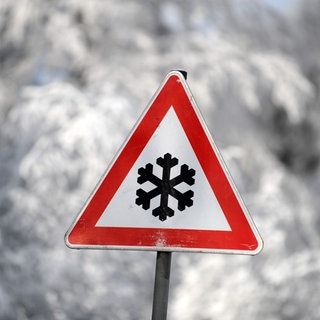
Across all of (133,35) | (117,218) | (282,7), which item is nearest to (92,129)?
(133,35)

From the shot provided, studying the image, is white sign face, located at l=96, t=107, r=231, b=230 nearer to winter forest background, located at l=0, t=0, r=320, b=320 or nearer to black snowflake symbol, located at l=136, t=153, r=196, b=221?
black snowflake symbol, located at l=136, t=153, r=196, b=221

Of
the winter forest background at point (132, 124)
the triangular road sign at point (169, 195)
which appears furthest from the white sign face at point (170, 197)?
the winter forest background at point (132, 124)

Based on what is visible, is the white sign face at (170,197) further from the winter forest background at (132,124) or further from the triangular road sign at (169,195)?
the winter forest background at (132,124)

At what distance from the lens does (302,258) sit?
3.14 meters

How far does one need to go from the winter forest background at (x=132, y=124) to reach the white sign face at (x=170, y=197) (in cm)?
156

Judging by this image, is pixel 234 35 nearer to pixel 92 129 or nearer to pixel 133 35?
pixel 133 35

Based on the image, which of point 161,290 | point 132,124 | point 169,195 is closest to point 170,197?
point 169,195

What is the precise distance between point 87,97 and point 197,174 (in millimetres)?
1797

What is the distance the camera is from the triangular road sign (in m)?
1.54

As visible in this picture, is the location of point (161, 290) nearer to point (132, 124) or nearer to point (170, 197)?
point (170, 197)

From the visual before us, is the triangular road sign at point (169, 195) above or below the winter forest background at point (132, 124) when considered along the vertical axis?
below

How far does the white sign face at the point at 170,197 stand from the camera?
1.55m

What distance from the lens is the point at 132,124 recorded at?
3.30 metres

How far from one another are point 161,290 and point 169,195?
0.56ft
